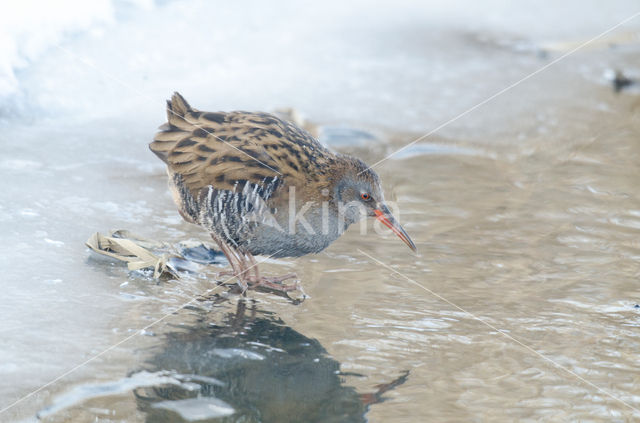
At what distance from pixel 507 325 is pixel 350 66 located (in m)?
4.95

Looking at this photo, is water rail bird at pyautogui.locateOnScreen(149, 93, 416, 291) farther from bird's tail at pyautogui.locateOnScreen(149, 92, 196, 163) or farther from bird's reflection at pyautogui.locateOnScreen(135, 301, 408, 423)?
bird's reflection at pyautogui.locateOnScreen(135, 301, 408, 423)

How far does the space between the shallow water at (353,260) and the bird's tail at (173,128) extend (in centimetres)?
55

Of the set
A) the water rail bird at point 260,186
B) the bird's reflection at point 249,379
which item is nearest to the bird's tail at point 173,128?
the water rail bird at point 260,186

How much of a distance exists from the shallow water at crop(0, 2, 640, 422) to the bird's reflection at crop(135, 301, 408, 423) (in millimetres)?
10

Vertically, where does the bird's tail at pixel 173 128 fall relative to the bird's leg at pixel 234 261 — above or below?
above

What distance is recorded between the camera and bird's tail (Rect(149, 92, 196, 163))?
166 inches

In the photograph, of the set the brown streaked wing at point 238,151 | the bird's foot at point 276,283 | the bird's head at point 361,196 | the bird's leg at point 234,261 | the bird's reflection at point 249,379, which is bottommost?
the bird's reflection at point 249,379

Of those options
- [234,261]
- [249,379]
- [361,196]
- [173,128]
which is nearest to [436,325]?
[361,196]

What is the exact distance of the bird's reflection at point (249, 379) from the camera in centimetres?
283

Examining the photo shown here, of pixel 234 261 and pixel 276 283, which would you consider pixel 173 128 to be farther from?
pixel 276 283

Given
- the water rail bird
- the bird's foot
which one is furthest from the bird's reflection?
the water rail bird

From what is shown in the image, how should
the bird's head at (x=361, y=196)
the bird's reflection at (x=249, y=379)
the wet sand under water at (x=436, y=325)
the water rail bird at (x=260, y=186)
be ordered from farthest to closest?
the bird's head at (x=361, y=196), the water rail bird at (x=260, y=186), the wet sand under water at (x=436, y=325), the bird's reflection at (x=249, y=379)

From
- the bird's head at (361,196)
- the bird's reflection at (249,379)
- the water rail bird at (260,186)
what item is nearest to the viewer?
the bird's reflection at (249,379)

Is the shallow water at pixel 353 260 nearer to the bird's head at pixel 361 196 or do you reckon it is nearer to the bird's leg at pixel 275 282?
the bird's leg at pixel 275 282
